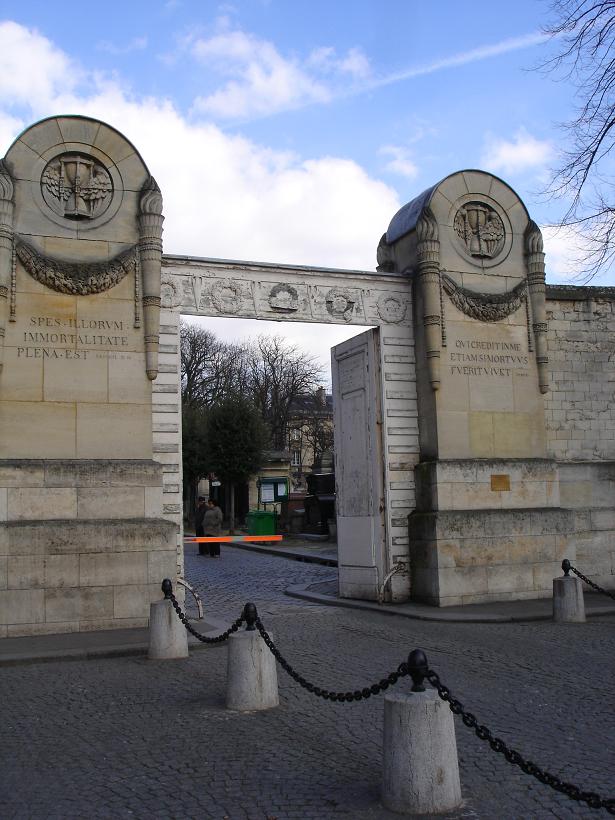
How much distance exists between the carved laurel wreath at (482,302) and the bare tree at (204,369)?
117 ft

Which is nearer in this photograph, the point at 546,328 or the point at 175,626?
the point at 175,626

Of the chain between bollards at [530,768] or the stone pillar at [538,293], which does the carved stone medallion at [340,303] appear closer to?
the stone pillar at [538,293]

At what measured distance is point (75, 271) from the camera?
12.3 m

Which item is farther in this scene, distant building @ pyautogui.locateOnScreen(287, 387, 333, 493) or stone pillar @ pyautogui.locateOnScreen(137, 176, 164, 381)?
distant building @ pyautogui.locateOnScreen(287, 387, 333, 493)

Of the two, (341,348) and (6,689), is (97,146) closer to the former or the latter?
(341,348)

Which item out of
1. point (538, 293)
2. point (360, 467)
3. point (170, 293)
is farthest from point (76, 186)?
point (538, 293)

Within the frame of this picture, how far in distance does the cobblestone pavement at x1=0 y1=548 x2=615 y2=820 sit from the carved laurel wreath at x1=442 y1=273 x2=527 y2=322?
573 centimetres

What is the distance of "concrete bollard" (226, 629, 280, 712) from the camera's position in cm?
707

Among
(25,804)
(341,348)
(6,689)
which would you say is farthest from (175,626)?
(341,348)

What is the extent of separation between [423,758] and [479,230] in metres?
11.7

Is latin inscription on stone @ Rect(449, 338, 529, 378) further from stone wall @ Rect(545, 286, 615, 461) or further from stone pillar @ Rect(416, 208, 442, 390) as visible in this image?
stone wall @ Rect(545, 286, 615, 461)

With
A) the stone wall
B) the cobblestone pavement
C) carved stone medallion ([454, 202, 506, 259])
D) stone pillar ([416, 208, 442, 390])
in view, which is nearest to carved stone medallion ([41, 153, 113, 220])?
stone pillar ([416, 208, 442, 390])

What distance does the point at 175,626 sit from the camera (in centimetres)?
959

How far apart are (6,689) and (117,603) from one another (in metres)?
3.34
